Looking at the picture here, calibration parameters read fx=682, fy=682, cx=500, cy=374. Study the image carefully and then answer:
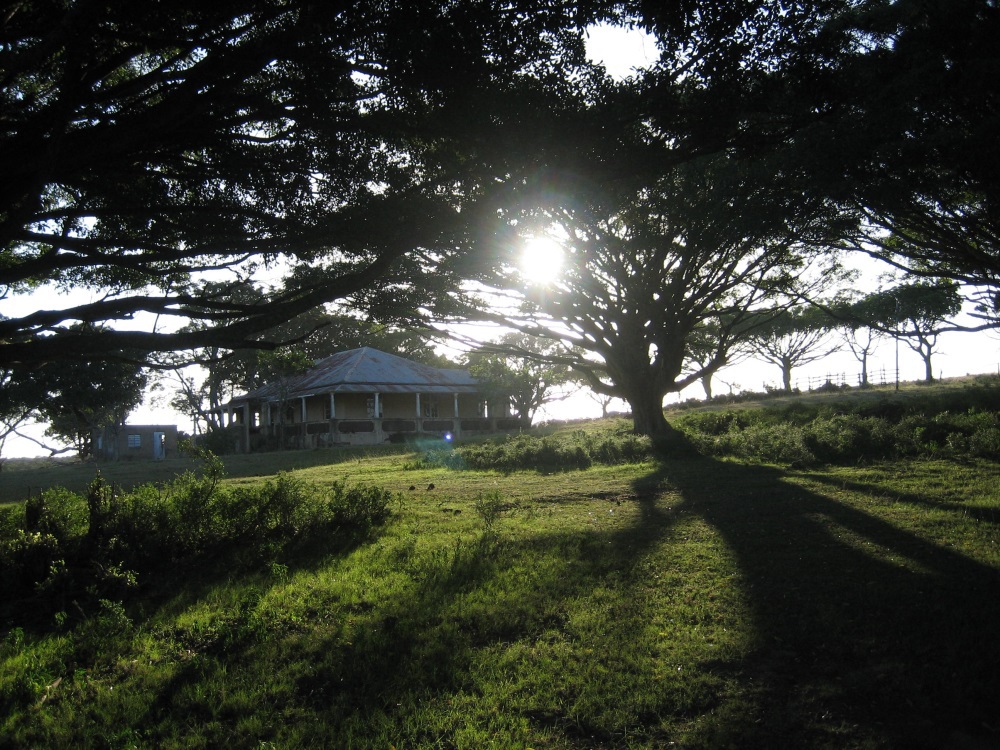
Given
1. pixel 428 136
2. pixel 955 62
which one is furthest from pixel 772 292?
pixel 428 136

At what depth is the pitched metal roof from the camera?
3466 cm

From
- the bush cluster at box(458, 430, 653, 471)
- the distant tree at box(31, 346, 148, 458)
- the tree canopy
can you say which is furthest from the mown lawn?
the distant tree at box(31, 346, 148, 458)

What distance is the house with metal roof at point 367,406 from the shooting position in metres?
34.4

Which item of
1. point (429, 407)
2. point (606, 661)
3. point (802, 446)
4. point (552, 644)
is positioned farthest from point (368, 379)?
point (606, 661)

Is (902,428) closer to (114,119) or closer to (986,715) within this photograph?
(986,715)

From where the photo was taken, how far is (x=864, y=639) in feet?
14.5

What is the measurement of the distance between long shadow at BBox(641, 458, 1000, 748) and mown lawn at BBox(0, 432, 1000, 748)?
0.7 inches

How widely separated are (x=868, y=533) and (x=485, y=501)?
4.86 meters

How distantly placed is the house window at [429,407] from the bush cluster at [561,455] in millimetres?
24279

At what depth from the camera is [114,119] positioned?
257 inches

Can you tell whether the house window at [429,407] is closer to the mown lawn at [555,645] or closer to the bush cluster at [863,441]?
the bush cluster at [863,441]

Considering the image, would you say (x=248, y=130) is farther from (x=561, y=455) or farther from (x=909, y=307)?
(x=909, y=307)

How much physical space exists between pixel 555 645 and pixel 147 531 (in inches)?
177

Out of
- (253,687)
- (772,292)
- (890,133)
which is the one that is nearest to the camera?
(253,687)
